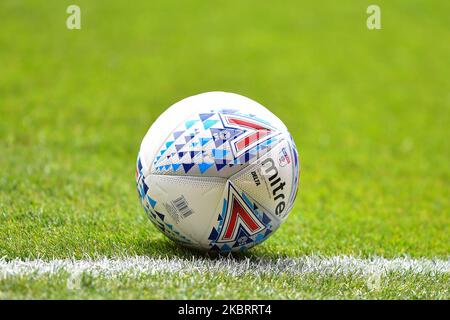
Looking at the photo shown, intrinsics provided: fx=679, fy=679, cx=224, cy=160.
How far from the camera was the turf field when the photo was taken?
460cm

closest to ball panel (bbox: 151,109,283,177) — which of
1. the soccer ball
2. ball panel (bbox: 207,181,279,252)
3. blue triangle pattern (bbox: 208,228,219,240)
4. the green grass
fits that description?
the soccer ball

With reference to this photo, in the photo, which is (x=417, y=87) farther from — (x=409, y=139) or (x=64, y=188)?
(x=64, y=188)

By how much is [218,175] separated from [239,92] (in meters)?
8.28

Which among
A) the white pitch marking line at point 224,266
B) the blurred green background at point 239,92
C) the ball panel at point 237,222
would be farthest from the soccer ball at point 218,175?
the blurred green background at point 239,92

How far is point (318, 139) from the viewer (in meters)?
10.9

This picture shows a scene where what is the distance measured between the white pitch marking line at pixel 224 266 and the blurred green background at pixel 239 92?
0.85 ft

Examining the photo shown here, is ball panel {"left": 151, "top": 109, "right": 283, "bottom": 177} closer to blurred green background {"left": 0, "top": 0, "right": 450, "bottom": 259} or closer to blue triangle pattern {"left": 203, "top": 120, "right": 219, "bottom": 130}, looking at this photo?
blue triangle pattern {"left": 203, "top": 120, "right": 219, "bottom": 130}

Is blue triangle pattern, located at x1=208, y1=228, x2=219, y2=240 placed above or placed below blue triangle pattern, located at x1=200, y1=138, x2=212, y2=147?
below

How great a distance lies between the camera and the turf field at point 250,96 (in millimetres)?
4598

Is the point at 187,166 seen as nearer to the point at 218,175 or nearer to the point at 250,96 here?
the point at 218,175

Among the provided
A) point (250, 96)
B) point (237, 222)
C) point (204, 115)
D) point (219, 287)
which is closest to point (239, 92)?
point (250, 96)

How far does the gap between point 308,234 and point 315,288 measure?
202 cm

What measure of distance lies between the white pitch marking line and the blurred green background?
0.85 ft
